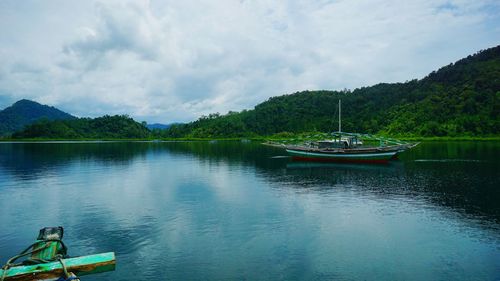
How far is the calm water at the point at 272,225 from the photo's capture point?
50.5ft

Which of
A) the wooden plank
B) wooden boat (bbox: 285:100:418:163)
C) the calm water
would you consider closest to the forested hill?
wooden boat (bbox: 285:100:418:163)

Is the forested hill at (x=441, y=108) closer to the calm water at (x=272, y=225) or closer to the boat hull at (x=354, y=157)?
the boat hull at (x=354, y=157)

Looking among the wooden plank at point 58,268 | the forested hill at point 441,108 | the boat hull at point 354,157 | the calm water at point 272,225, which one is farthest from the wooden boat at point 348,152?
the forested hill at point 441,108

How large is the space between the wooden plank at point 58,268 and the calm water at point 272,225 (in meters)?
4.69

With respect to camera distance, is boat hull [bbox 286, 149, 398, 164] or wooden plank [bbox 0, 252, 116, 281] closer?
wooden plank [bbox 0, 252, 116, 281]

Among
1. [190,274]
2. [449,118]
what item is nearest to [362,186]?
[190,274]

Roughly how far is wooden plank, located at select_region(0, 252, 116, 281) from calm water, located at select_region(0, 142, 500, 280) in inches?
185

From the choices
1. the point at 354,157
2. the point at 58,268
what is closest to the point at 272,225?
the point at 58,268

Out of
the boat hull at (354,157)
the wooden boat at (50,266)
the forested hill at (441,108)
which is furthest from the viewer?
the forested hill at (441,108)

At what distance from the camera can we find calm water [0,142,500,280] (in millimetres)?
15406

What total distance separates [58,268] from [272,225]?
14004mm

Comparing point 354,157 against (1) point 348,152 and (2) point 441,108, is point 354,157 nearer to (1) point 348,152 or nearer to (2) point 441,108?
(1) point 348,152

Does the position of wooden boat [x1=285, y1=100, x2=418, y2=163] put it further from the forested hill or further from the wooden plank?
the forested hill

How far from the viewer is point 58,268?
31.6 ft
